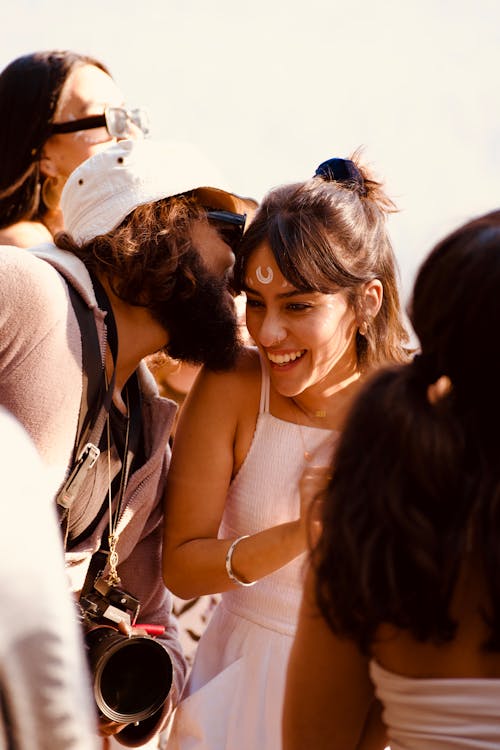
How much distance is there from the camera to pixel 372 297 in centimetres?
253

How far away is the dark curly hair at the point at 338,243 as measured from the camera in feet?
7.73

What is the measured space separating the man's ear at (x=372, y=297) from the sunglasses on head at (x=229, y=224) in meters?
0.34

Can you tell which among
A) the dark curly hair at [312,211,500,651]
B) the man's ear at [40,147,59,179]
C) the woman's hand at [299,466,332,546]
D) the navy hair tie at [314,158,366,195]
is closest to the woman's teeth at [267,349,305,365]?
the navy hair tie at [314,158,366,195]

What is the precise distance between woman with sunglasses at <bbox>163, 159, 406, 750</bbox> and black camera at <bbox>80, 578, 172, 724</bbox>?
18 centimetres

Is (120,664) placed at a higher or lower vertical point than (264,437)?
lower

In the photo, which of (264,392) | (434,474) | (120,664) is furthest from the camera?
(264,392)

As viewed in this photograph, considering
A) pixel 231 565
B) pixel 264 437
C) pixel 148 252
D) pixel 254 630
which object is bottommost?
pixel 254 630

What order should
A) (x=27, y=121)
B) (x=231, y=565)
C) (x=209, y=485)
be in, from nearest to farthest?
(x=231, y=565)
(x=209, y=485)
(x=27, y=121)

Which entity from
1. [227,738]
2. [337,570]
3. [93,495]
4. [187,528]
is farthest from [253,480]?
[337,570]

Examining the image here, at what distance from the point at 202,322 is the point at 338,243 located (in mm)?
378

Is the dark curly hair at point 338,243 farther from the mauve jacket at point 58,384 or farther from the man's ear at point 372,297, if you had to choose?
the mauve jacket at point 58,384

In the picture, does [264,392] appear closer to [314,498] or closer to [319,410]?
[319,410]

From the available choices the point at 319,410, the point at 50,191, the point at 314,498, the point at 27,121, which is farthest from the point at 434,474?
the point at 27,121

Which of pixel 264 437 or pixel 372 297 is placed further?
pixel 372 297
